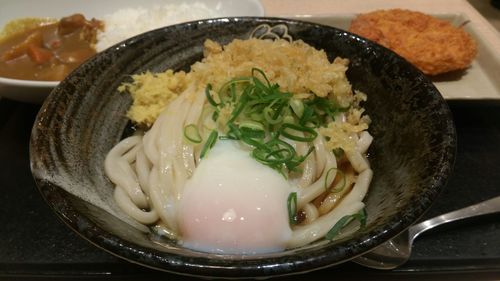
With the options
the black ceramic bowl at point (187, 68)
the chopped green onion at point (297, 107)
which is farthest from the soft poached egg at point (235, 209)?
the chopped green onion at point (297, 107)

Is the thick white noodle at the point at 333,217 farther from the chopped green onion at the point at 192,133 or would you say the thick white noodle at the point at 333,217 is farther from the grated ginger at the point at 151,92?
the grated ginger at the point at 151,92

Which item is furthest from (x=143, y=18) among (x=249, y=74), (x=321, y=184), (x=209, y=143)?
(x=321, y=184)

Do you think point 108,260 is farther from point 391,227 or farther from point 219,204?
point 391,227

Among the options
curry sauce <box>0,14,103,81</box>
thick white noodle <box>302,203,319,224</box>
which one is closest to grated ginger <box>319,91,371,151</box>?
thick white noodle <box>302,203,319,224</box>

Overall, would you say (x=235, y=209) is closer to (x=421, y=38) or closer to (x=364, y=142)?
(x=364, y=142)

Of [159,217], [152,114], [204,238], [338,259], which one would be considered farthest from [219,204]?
[152,114]

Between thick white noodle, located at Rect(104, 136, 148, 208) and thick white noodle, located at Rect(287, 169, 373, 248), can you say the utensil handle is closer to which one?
thick white noodle, located at Rect(287, 169, 373, 248)
